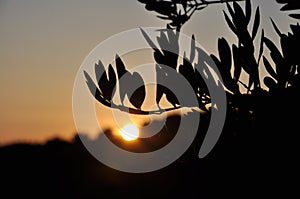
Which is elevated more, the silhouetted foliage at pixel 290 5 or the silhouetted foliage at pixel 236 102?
the silhouetted foliage at pixel 290 5

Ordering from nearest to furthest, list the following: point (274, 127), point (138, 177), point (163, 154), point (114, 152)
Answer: point (274, 127)
point (163, 154)
point (114, 152)
point (138, 177)

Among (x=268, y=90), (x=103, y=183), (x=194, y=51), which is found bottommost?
(x=103, y=183)

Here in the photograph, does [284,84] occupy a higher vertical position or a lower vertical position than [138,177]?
higher

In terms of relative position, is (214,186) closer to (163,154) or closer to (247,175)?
(247,175)

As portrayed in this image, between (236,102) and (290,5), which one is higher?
(290,5)

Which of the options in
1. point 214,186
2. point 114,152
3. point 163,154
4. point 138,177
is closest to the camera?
point 214,186

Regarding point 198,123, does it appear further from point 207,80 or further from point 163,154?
point 163,154

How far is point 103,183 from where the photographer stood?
12438 mm

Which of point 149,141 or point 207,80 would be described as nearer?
point 207,80

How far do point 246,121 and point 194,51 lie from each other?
1.51 feet

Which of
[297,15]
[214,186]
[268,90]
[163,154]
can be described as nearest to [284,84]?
[268,90]

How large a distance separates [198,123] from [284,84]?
413 millimetres

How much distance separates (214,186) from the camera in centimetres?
320

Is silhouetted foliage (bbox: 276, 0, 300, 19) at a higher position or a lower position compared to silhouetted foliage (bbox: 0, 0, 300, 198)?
higher
